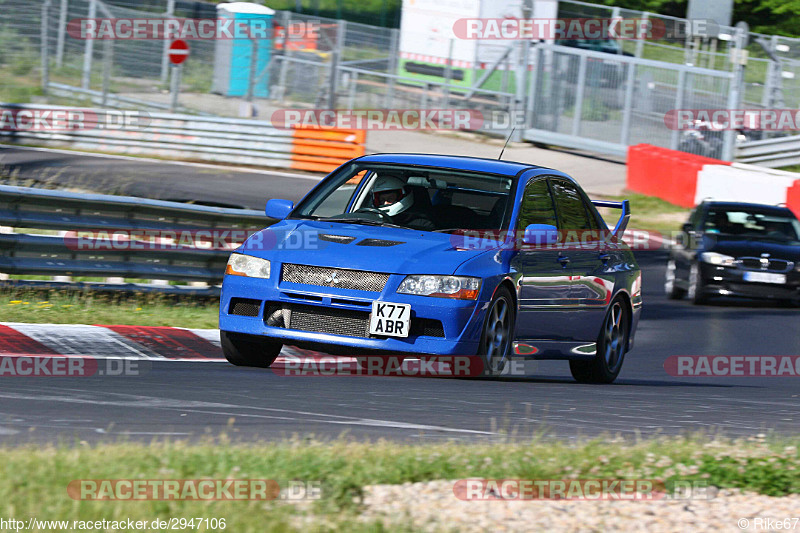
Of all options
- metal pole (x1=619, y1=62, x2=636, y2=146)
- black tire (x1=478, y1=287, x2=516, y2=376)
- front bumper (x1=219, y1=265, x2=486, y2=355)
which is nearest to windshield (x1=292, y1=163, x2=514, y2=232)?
black tire (x1=478, y1=287, x2=516, y2=376)

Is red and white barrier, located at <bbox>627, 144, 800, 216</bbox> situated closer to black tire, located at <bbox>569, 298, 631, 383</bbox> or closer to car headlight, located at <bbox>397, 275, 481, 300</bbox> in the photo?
black tire, located at <bbox>569, 298, 631, 383</bbox>

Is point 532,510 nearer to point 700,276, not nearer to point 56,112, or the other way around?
point 700,276

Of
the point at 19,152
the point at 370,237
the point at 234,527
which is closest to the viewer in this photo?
the point at 234,527

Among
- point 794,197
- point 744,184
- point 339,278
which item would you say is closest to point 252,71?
point 744,184

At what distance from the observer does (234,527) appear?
157 inches

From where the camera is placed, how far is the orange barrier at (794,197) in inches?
902

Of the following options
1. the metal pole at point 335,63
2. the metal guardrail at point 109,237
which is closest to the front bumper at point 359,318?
the metal guardrail at point 109,237

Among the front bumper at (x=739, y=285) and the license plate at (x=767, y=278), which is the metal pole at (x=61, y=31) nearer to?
the front bumper at (x=739, y=285)

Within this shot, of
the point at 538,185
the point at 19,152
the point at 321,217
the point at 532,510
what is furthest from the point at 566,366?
the point at 19,152

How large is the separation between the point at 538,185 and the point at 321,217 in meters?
1.63

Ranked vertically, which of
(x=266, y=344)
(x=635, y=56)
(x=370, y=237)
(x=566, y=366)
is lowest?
(x=566, y=366)

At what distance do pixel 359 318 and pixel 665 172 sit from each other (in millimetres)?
19521

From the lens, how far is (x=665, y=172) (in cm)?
2619

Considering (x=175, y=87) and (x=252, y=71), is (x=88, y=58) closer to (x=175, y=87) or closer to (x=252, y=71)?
(x=175, y=87)
